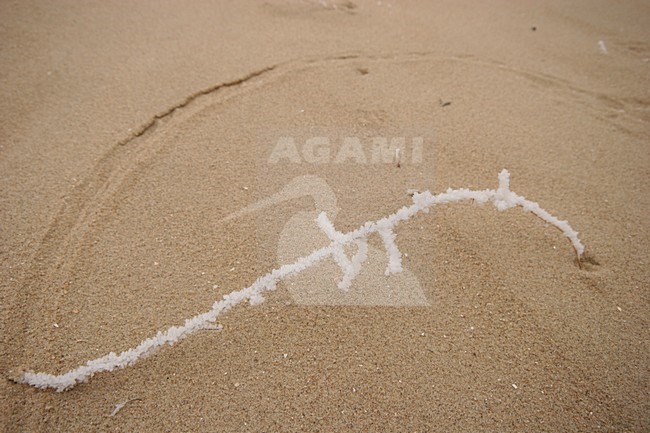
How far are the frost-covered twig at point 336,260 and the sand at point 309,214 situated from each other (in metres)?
0.04

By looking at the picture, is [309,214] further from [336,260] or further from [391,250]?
[391,250]

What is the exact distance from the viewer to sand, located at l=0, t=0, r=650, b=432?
1568 millimetres

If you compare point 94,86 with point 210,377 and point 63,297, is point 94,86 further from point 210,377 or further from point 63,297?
point 210,377

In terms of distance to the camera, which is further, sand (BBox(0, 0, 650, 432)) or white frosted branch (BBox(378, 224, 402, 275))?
white frosted branch (BBox(378, 224, 402, 275))

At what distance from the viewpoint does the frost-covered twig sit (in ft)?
5.14

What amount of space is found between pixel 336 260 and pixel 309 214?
1.07 feet

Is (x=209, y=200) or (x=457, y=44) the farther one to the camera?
(x=457, y=44)

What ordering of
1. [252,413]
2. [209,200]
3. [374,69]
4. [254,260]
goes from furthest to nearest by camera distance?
[374,69], [209,200], [254,260], [252,413]

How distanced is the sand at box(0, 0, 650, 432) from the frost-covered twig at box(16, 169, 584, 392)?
4cm

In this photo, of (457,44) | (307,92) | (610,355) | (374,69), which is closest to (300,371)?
(610,355)

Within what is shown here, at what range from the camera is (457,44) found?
330 centimetres

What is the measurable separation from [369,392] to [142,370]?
3.06ft

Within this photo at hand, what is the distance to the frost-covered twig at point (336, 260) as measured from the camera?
157 cm

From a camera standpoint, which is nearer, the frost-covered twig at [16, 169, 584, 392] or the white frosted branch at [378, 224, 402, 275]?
the frost-covered twig at [16, 169, 584, 392]
